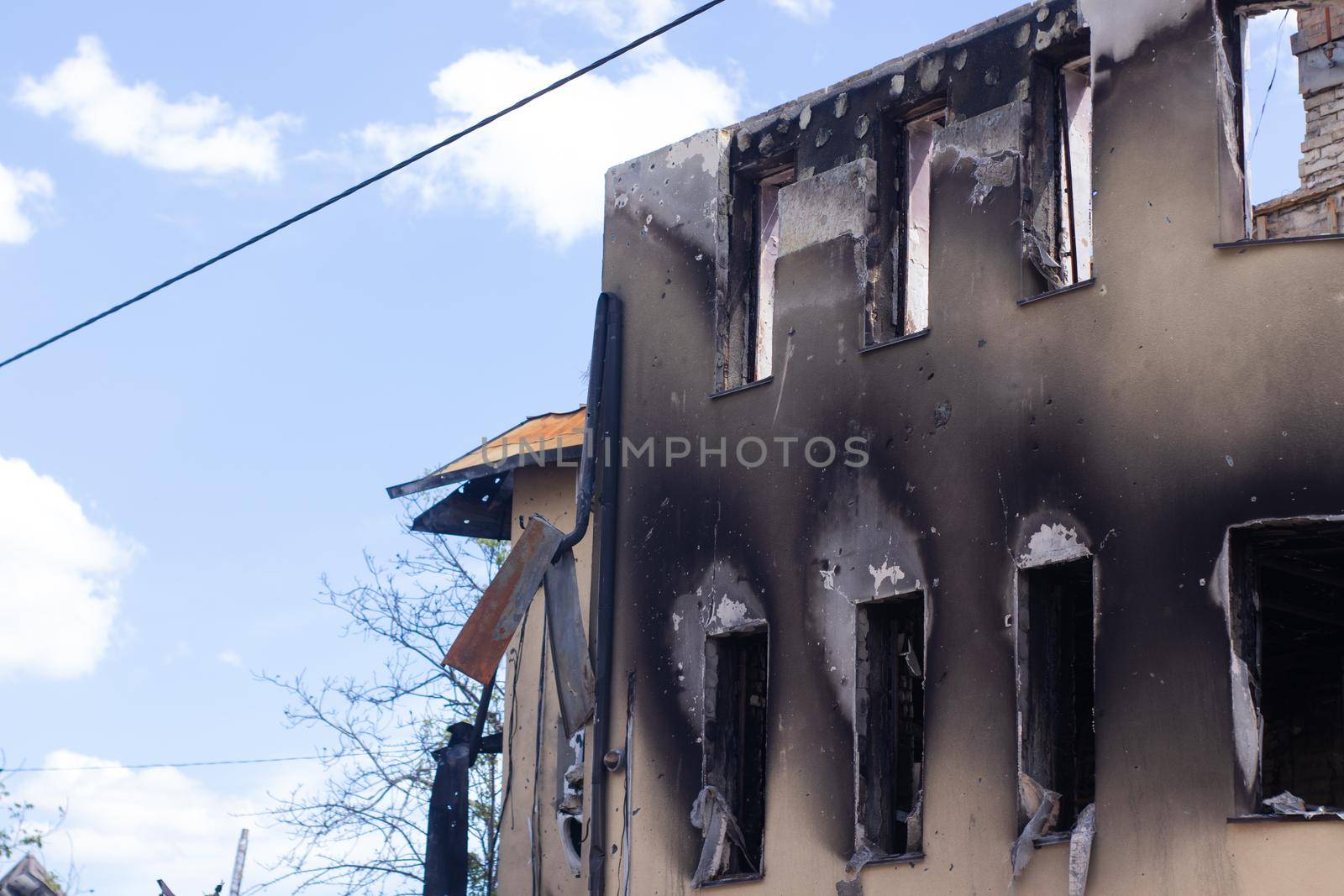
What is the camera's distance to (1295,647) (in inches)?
498

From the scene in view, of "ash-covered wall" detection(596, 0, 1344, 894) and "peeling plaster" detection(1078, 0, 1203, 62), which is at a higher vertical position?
"peeling plaster" detection(1078, 0, 1203, 62)

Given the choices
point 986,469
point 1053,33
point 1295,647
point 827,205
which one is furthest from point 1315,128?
point 986,469

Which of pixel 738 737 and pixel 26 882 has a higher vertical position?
pixel 738 737

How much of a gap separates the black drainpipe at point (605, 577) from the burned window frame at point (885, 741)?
234 centimetres

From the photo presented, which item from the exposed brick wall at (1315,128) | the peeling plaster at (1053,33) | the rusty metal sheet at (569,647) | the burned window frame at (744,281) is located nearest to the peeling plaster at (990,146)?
the peeling plaster at (1053,33)

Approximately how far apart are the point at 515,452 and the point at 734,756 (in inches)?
190

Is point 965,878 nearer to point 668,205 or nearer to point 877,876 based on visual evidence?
point 877,876

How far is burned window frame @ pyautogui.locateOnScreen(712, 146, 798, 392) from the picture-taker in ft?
39.2

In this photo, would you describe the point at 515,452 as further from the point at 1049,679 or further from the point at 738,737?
the point at 1049,679

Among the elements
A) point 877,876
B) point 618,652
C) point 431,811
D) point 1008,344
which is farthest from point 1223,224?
point 431,811

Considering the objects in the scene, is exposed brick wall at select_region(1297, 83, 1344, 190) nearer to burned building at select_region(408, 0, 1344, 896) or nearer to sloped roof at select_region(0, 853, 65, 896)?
burned building at select_region(408, 0, 1344, 896)

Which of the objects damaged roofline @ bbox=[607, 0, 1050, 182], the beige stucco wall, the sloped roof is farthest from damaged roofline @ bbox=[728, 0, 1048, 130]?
the sloped roof

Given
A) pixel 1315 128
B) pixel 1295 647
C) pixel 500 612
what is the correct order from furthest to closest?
pixel 1315 128
pixel 500 612
pixel 1295 647

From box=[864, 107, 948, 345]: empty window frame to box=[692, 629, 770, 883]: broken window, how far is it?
229 cm
